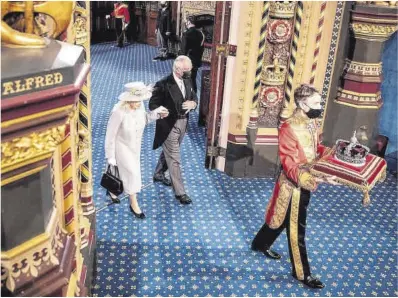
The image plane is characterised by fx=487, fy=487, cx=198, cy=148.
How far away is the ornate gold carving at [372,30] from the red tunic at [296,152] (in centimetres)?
252

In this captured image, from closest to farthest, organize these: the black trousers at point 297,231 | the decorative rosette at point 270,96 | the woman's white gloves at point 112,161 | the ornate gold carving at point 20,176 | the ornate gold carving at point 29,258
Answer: the ornate gold carving at point 20,176
the ornate gold carving at point 29,258
the black trousers at point 297,231
the woman's white gloves at point 112,161
the decorative rosette at point 270,96

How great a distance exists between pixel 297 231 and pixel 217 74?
2.48 meters

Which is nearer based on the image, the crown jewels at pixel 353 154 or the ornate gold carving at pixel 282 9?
the crown jewels at pixel 353 154

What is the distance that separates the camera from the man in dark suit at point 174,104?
4.96 metres

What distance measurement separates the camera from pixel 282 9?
538 centimetres

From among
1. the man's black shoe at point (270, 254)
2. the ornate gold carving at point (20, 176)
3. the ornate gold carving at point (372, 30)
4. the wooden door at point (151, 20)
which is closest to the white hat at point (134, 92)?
the man's black shoe at point (270, 254)

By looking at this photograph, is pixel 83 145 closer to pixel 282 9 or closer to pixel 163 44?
pixel 282 9

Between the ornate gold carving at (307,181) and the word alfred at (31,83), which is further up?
the word alfred at (31,83)

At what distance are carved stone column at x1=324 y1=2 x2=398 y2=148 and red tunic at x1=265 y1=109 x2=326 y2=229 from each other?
2.12 m

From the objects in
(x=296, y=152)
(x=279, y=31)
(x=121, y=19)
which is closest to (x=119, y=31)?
(x=121, y=19)

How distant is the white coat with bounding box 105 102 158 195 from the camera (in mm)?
4470

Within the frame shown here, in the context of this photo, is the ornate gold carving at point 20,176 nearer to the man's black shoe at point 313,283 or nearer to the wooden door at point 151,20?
the man's black shoe at point 313,283

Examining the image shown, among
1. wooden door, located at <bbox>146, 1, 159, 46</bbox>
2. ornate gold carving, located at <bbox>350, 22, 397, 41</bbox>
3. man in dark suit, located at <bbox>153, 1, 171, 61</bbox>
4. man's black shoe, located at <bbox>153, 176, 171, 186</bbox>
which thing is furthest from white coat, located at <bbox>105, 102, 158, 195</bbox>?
wooden door, located at <bbox>146, 1, 159, 46</bbox>

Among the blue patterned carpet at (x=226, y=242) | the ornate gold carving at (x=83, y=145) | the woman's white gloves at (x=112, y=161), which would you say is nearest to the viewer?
the ornate gold carving at (x=83, y=145)
